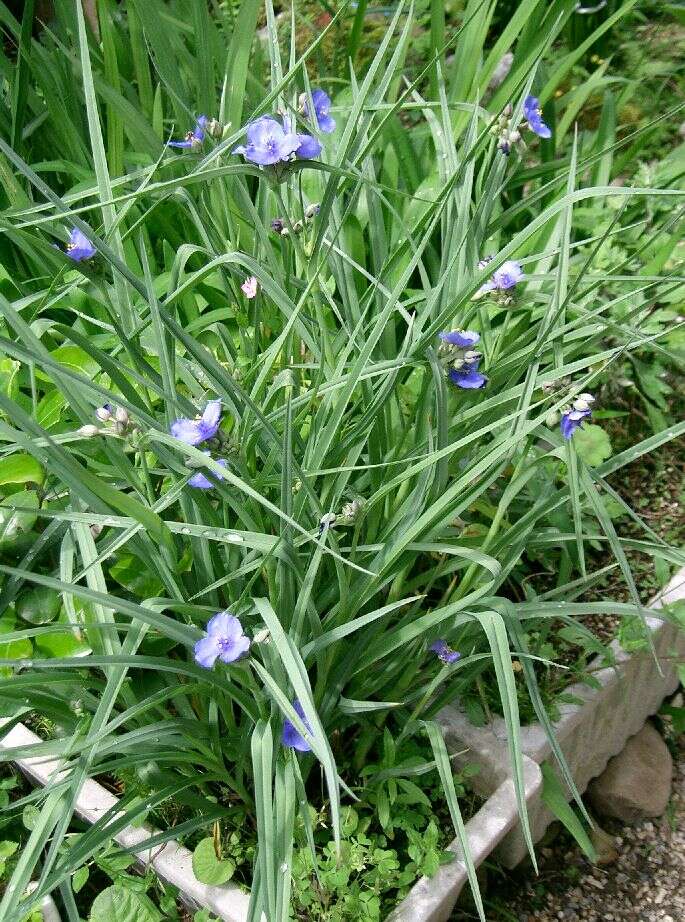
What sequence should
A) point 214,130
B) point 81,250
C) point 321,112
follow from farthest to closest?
point 321,112, point 214,130, point 81,250

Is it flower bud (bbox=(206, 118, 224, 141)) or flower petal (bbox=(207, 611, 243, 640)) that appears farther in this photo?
flower bud (bbox=(206, 118, 224, 141))

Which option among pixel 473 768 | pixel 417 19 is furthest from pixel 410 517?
pixel 417 19

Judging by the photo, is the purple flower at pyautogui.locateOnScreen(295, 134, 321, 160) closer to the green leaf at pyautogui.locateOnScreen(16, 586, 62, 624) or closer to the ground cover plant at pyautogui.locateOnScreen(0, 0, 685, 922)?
the ground cover plant at pyautogui.locateOnScreen(0, 0, 685, 922)

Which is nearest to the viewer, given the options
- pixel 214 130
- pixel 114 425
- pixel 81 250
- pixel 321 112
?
pixel 114 425

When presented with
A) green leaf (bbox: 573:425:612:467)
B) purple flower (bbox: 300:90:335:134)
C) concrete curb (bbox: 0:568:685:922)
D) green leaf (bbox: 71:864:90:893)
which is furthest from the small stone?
purple flower (bbox: 300:90:335:134)

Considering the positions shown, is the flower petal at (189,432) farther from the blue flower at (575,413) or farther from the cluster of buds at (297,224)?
the blue flower at (575,413)

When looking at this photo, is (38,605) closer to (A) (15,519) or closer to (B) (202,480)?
(A) (15,519)

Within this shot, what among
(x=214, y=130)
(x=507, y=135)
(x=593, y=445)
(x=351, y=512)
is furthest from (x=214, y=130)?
(x=593, y=445)

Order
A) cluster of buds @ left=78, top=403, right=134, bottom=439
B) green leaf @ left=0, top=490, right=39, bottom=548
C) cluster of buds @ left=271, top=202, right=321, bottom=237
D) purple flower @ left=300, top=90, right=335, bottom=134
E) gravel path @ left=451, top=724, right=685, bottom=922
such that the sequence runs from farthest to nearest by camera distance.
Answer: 1. gravel path @ left=451, top=724, right=685, bottom=922
2. purple flower @ left=300, top=90, right=335, bottom=134
3. green leaf @ left=0, top=490, right=39, bottom=548
4. cluster of buds @ left=271, top=202, right=321, bottom=237
5. cluster of buds @ left=78, top=403, right=134, bottom=439

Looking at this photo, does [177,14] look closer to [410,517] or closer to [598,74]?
[598,74]
